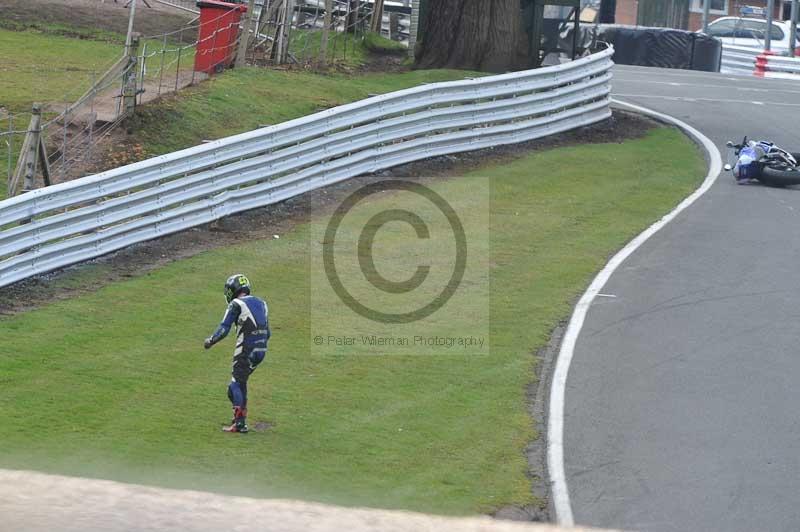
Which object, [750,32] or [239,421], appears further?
[750,32]

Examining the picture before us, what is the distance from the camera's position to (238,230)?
17.1 m

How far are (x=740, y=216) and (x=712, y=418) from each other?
8.63 m

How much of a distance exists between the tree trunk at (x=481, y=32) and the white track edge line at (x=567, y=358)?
5.74 m

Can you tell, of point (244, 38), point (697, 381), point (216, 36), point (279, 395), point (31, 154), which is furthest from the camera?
point (216, 36)

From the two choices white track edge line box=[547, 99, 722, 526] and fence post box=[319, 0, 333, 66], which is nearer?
white track edge line box=[547, 99, 722, 526]

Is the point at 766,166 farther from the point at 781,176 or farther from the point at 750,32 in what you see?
the point at 750,32

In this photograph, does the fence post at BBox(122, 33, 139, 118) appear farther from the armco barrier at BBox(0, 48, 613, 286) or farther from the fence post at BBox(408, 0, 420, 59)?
the fence post at BBox(408, 0, 420, 59)

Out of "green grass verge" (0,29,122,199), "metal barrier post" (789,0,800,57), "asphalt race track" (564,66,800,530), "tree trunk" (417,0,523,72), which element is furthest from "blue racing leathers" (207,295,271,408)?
"metal barrier post" (789,0,800,57)

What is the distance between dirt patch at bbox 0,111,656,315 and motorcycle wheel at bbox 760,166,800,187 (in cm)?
397

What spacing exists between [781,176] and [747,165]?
24.0 inches

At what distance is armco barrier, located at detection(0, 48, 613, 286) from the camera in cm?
1451

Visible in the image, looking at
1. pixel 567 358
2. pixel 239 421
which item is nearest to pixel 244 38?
pixel 567 358

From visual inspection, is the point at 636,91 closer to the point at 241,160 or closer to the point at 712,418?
the point at 241,160

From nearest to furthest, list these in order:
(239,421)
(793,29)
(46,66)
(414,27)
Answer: (239,421) → (46,66) → (414,27) → (793,29)
